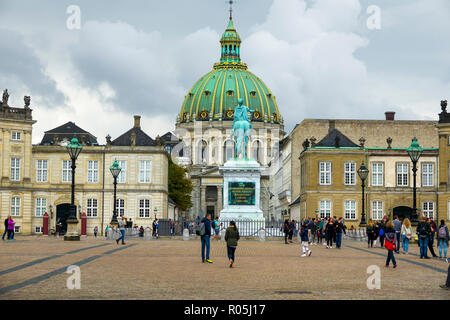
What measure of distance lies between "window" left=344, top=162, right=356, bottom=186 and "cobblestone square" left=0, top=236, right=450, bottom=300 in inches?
1751

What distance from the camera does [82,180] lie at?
7825cm

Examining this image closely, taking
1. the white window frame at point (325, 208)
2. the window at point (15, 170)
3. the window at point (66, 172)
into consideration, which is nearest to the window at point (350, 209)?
the white window frame at point (325, 208)

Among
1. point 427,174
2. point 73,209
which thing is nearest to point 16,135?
point 73,209

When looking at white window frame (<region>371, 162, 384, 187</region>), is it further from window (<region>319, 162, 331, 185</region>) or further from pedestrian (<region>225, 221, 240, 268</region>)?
pedestrian (<region>225, 221, 240, 268</region>)

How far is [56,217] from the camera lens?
77812 mm

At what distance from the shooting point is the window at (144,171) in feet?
260

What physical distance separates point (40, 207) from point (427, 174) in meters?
35.9

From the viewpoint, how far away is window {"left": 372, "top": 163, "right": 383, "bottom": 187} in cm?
7581

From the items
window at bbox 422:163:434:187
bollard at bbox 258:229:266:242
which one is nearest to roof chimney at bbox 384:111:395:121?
window at bbox 422:163:434:187

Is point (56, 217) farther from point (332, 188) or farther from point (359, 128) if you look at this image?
point (359, 128)
